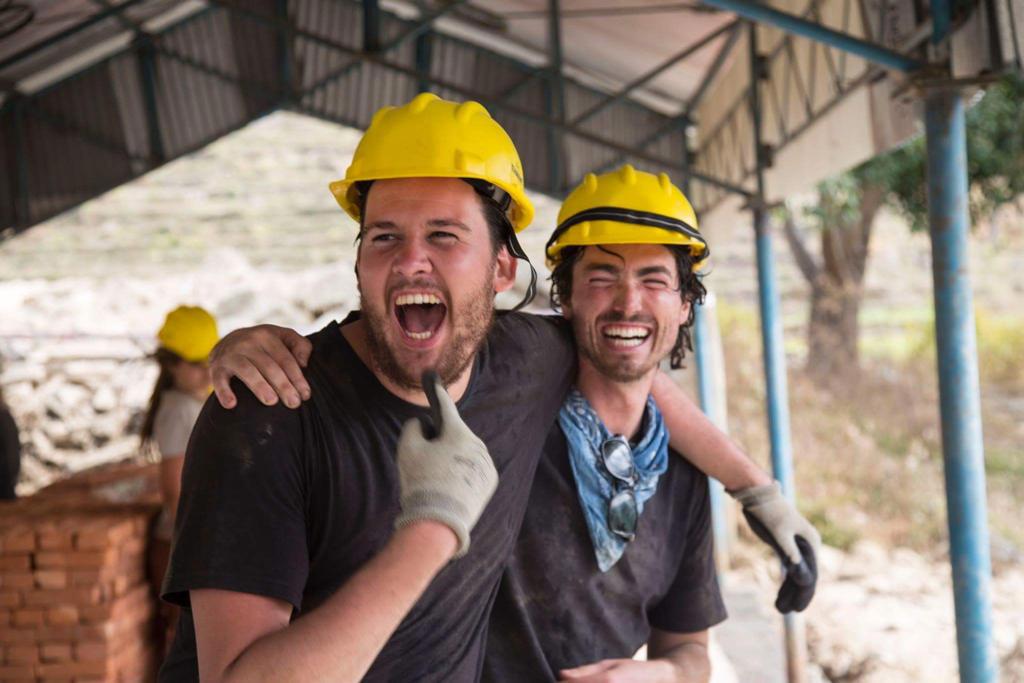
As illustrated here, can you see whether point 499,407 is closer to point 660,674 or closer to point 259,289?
point 660,674

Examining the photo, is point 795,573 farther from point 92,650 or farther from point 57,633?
point 57,633

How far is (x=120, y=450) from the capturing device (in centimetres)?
1788

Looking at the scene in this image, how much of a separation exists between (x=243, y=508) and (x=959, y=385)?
347 cm

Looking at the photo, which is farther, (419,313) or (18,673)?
(18,673)

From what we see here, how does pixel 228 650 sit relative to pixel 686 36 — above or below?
below

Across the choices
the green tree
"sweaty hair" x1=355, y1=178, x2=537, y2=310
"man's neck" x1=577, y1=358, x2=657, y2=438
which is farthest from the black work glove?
the green tree

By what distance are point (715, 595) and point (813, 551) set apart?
347 millimetres

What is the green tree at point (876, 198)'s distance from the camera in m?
11.9

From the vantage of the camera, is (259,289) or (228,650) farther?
(259,289)

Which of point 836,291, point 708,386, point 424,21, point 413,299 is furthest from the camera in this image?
point 836,291

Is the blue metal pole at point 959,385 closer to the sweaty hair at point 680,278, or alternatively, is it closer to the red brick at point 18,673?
the sweaty hair at point 680,278

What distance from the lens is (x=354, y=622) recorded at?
167 centimetres

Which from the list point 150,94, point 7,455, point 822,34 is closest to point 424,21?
point 822,34

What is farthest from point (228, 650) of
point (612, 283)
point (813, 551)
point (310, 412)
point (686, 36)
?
point (686, 36)
